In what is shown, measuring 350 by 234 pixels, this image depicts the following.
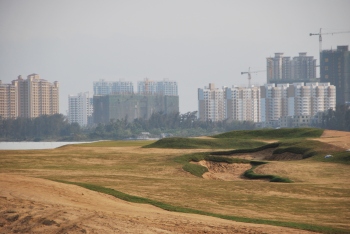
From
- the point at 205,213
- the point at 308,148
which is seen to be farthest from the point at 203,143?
the point at 205,213

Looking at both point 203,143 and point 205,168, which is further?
point 203,143

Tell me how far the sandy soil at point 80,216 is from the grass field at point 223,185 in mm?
2088

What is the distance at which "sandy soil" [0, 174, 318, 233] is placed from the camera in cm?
2077

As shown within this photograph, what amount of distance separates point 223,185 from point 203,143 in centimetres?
3451

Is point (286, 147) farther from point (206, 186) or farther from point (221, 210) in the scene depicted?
point (221, 210)

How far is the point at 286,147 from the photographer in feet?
195

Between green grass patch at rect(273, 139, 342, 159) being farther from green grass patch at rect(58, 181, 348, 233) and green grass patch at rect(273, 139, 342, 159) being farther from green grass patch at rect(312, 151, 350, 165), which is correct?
green grass patch at rect(58, 181, 348, 233)

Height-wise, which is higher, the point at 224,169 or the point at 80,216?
the point at 80,216

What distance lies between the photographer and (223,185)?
3681 cm

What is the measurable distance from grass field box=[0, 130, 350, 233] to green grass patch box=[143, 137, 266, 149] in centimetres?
1374

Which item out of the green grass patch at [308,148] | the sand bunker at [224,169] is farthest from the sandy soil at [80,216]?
the green grass patch at [308,148]

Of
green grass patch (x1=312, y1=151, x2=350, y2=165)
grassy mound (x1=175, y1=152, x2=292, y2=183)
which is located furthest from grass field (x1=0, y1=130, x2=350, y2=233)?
grassy mound (x1=175, y1=152, x2=292, y2=183)

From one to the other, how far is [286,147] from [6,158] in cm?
2053

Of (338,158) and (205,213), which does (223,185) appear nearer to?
(205,213)
